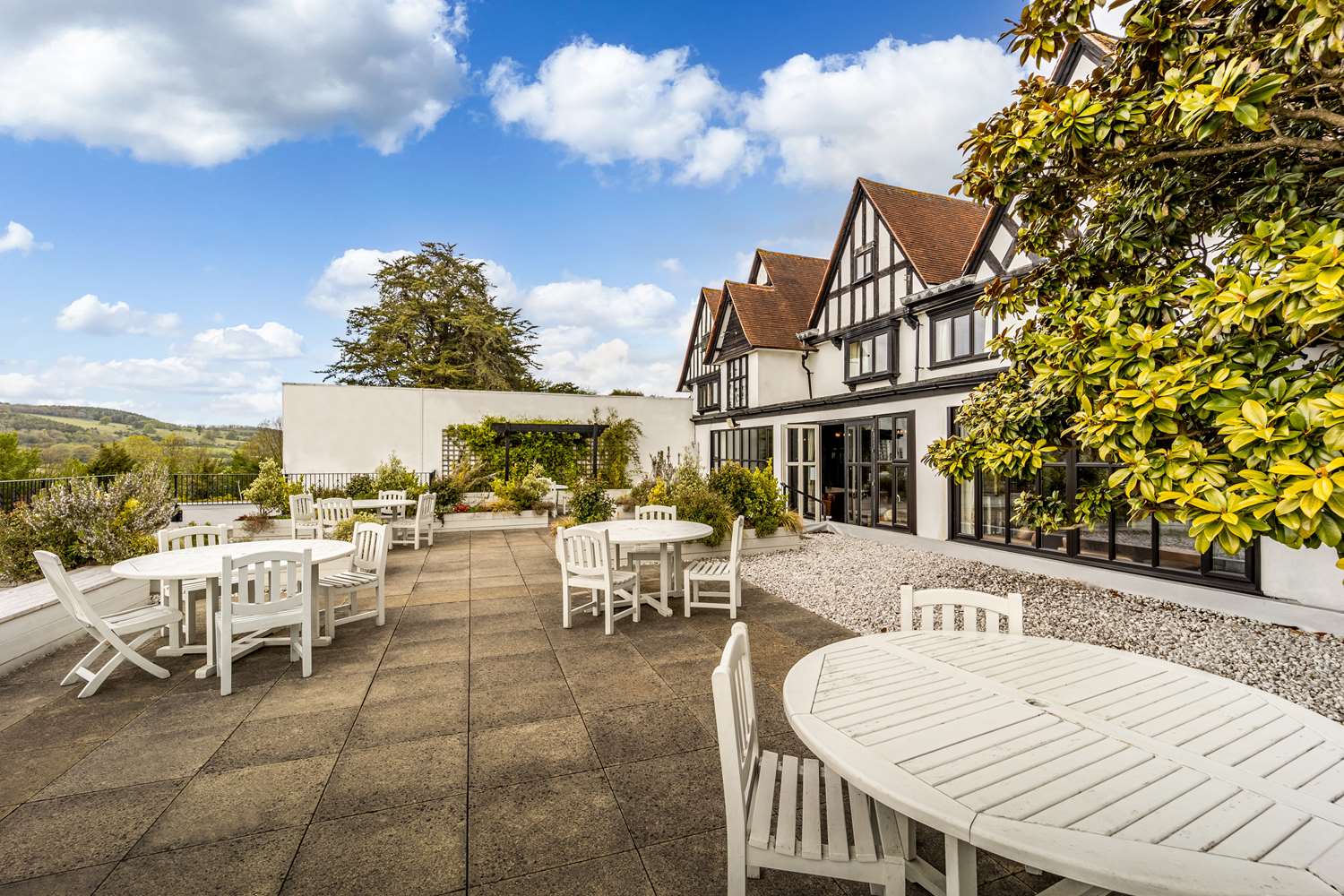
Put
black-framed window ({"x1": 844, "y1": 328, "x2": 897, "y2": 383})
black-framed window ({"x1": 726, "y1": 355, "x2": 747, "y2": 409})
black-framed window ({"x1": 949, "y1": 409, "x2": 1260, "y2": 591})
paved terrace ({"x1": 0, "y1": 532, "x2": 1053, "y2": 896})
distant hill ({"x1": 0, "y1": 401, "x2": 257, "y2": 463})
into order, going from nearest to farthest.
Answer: paved terrace ({"x1": 0, "y1": 532, "x2": 1053, "y2": 896})
black-framed window ({"x1": 949, "y1": 409, "x2": 1260, "y2": 591})
black-framed window ({"x1": 844, "y1": 328, "x2": 897, "y2": 383})
black-framed window ({"x1": 726, "y1": 355, "x2": 747, "y2": 409})
distant hill ({"x1": 0, "y1": 401, "x2": 257, "y2": 463})

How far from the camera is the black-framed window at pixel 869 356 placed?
1119cm

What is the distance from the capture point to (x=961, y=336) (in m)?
9.76

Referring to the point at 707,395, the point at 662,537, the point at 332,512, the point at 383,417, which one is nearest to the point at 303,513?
the point at 332,512

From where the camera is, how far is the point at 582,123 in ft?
36.4

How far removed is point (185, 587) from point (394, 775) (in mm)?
3135

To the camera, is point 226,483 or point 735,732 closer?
point 735,732

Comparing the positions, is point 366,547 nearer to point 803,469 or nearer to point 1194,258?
point 1194,258

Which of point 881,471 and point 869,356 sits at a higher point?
point 869,356

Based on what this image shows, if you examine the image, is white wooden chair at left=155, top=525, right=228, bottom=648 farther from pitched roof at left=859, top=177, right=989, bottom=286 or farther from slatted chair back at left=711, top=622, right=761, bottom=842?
pitched roof at left=859, top=177, right=989, bottom=286

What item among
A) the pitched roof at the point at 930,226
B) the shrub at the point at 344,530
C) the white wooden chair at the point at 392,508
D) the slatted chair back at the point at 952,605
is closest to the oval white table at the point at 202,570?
the shrub at the point at 344,530

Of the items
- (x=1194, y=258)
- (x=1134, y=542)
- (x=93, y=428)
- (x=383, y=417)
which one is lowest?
(x=1134, y=542)

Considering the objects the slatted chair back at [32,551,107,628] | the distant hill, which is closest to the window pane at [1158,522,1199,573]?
the slatted chair back at [32,551,107,628]

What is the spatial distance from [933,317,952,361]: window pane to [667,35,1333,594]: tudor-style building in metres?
0.02

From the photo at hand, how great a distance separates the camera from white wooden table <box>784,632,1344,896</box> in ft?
3.64
